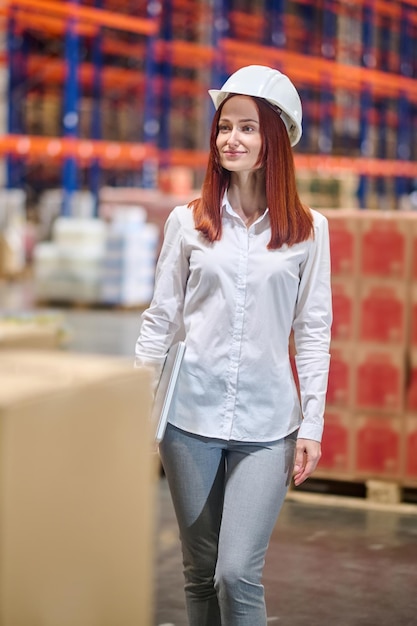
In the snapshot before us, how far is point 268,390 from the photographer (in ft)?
9.50

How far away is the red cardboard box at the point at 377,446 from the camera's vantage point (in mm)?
5977

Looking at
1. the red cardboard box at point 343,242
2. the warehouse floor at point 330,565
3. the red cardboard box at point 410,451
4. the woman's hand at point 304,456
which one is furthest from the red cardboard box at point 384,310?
the woman's hand at point 304,456

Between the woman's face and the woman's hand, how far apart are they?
70 centimetres

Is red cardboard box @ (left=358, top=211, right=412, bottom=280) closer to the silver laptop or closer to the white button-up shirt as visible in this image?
the white button-up shirt

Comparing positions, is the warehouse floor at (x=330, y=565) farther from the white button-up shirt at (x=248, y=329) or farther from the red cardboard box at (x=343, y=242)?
the white button-up shirt at (x=248, y=329)

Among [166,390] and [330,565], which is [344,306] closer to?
[330,565]

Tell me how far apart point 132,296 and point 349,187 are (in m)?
5.55

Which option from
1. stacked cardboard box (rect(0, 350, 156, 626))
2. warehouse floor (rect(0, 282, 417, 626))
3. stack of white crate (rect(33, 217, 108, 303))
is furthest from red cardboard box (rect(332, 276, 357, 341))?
stack of white crate (rect(33, 217, 108, 303))

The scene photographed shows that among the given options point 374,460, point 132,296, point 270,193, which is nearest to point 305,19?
point 132,296

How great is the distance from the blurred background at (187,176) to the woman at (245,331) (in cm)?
39

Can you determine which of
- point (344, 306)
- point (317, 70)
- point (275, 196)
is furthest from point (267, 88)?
point (317, 70)

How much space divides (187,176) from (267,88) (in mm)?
17101

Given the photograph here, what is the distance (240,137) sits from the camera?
9.53 ft

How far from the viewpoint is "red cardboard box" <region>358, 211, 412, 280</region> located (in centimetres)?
584
